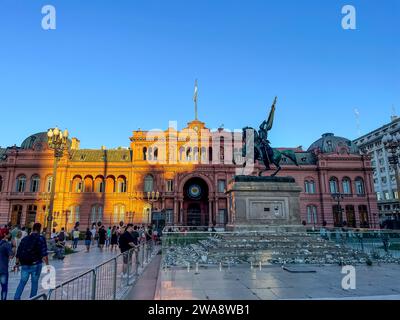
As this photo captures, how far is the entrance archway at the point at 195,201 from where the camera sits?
45.9 meters

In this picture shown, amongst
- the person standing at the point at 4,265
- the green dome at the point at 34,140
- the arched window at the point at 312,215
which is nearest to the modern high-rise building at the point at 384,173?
the arched window at the point at 312,215

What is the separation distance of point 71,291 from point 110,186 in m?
44.0

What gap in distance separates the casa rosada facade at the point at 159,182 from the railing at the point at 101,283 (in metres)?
34.6

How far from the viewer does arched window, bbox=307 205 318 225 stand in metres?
47.6

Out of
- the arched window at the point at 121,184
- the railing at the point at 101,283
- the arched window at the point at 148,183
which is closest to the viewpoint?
the railing at the point at 101,283

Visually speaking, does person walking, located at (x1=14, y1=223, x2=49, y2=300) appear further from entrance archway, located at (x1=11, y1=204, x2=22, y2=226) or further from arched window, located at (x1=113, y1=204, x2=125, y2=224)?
entrance archway, located at (x1=11, y1=204, x2=22, y2=226)

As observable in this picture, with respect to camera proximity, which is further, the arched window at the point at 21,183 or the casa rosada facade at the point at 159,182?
the arched window at the point at 21,183

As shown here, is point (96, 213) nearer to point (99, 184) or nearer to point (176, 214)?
point (99, 184)

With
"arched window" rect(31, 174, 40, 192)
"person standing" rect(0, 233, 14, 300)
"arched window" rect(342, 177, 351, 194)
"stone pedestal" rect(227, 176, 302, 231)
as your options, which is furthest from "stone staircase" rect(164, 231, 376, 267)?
"arched window" rect(31, 174, 40, 192)

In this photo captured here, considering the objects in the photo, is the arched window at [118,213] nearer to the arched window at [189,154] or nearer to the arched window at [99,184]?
the arched window at [99,184]

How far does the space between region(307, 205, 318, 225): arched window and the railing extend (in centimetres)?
4366

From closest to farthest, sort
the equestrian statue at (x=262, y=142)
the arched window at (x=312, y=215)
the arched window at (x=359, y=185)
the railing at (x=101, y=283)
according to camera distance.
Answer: the railing at (x=101, y=283) < the equestrian statue at (x=262, y=142) < the arched window at (x=312, y=215) < the arched window at (x=359, y=185)

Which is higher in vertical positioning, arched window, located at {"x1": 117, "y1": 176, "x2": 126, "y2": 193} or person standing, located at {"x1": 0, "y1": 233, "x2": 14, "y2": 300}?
arched window, located at {"x1": 117, "y1": 176, "x2": 126, "y2": 193}
